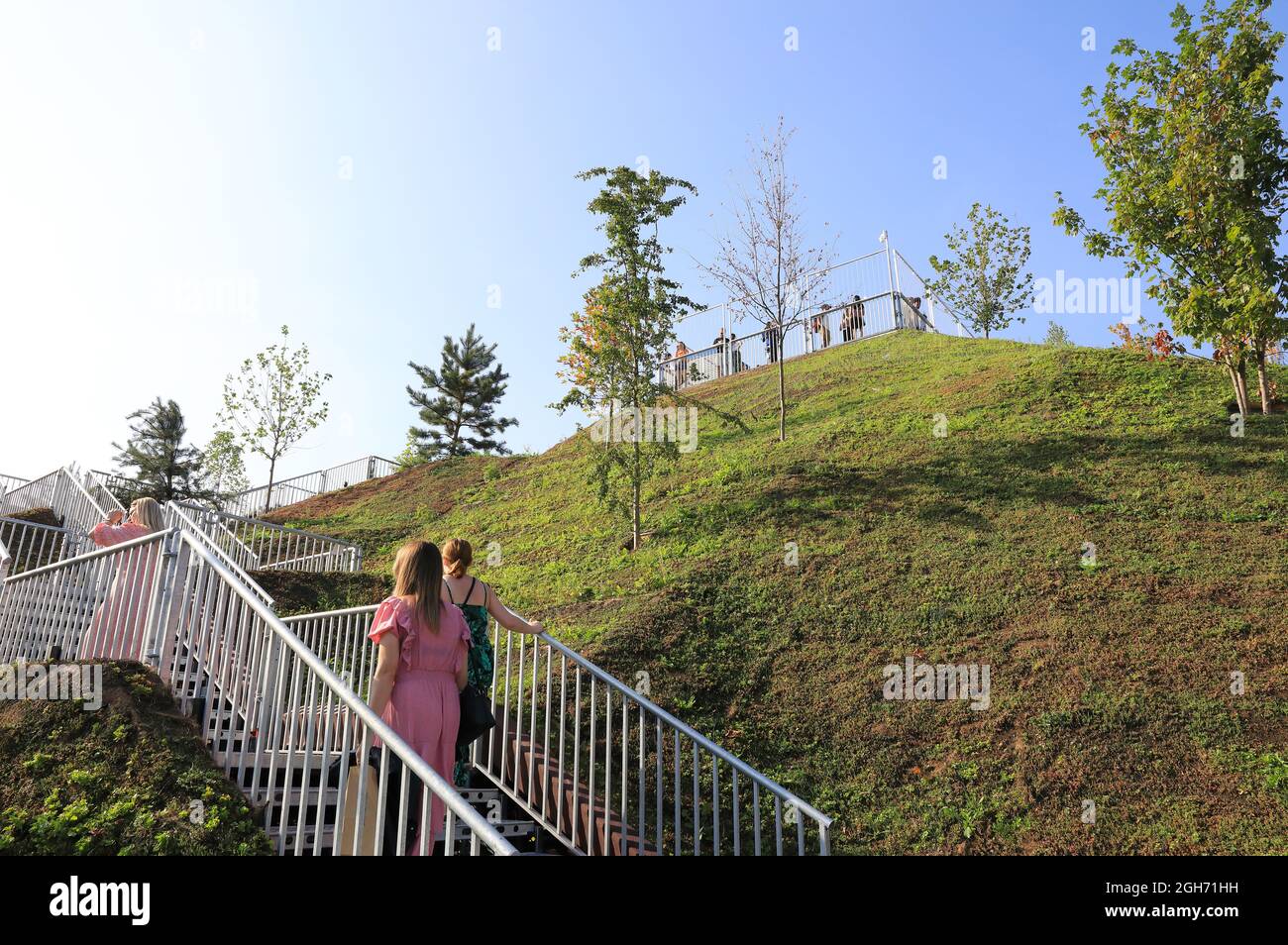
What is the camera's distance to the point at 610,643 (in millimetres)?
9906

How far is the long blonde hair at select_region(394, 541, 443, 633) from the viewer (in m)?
4.57

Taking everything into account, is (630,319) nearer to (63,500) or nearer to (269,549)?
(269,549)

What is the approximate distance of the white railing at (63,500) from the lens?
16.8 metres

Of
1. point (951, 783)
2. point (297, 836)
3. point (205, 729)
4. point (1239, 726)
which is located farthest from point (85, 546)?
point (1239, 726)

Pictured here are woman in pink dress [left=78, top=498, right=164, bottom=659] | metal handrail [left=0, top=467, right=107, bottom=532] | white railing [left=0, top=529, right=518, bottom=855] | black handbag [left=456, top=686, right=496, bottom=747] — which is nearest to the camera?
white railing [left=0, top=529, right=518, bottom=855]

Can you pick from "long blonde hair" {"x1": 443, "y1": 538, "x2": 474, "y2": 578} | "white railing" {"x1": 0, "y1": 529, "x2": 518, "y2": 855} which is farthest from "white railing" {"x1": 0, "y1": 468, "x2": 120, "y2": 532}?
"long blonde hair" {"x1": 443, "y1": 538, "x2": 474, "y2": 578}

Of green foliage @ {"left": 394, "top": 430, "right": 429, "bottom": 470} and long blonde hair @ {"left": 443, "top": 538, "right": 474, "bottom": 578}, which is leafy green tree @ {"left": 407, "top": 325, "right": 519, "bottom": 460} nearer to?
green foliage @ {"left": 394, "top": 430, "right": 429, "bottom": 470}

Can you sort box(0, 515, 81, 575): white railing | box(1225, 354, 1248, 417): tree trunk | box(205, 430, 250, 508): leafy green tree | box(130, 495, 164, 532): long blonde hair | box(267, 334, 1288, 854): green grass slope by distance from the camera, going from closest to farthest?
box(267, 334, 1288, 854): green grass slope → box(130, 495, 164, 532): long blonde hair → box(1225, 354, 1248, 417): tree trunk → box(0, 515, 81, 575): white railing → box(205, 430, 250, 508): leafy green tree

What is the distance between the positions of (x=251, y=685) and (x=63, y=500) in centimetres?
1719

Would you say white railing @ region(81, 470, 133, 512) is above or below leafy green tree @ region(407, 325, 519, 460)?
below

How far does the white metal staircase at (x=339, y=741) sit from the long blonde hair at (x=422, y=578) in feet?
1.98

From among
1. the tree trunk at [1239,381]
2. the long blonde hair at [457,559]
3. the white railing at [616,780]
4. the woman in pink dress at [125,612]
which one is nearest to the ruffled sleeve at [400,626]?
the long blonde hair at [457,559]

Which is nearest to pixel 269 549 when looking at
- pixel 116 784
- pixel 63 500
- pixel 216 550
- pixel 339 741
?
pixel 63 500

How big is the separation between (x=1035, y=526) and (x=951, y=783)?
5132 mm
